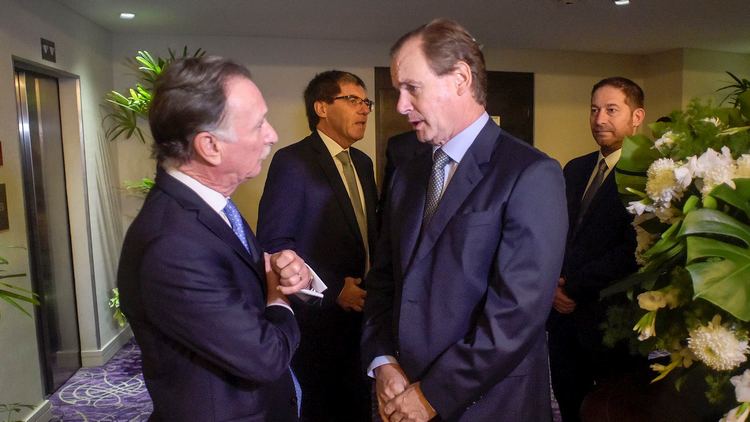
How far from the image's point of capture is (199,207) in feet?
4.10

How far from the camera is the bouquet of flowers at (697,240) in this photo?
965 millimetres

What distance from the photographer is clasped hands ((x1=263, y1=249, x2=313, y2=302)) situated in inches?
54.9

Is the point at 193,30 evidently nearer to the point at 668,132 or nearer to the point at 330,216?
the point at 330,216

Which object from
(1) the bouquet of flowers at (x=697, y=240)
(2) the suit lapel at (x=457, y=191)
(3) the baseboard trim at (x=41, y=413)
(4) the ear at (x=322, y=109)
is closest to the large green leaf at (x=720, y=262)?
(1) the bouquet of flowers at (x=697, y=240)

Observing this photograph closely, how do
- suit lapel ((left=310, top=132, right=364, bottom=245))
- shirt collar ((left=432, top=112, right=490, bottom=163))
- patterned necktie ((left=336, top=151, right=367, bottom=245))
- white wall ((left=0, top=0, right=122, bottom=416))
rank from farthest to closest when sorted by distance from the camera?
white wall ((left=0, top=0, right=122, bottom=416)) < patterned necktie ((left=336, top=151, right=367, bottom=245)) < suit lapel ((left=310, top=132, right=364, bottom=245)) < shirt collar ((left=432, top=112, right=490, bottom=163))

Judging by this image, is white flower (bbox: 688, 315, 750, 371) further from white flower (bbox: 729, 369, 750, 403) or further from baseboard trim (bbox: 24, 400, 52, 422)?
baseboard trim (bbox: 24, 400, 52, 422)

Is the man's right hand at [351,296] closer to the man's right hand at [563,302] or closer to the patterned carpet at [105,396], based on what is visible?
the man's right hand at [563,302]

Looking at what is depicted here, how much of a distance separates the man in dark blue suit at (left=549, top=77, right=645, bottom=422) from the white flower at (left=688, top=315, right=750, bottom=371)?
3.32 feet

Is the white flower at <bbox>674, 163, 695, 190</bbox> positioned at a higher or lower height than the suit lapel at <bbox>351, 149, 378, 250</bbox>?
higher

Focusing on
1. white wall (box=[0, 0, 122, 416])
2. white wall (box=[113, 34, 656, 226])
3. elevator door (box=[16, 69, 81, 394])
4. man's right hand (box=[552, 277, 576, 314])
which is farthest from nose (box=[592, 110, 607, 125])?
white wall (box=[113, 34, 656, 226])

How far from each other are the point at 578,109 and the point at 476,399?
236 inches

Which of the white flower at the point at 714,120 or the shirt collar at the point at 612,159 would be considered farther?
the shirt collar at the point at 612,159

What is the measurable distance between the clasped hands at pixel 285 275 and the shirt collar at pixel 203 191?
195 millimetres

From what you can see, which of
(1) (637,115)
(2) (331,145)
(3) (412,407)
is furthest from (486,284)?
(1) (637,115)
